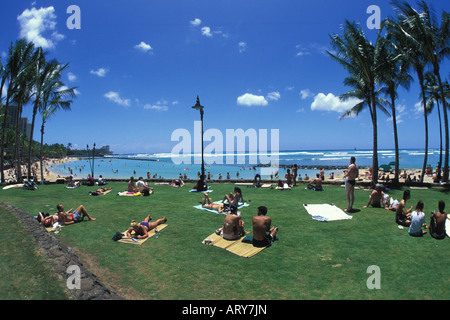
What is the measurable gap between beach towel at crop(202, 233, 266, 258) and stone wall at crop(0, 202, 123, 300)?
2.63m

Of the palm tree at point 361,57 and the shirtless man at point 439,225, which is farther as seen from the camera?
the palm tree at point 361,57

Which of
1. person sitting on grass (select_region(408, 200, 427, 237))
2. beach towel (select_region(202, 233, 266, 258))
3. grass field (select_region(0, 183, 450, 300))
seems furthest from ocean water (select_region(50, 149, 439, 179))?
person sitting on grass (select_region(408, 200, 427, 237))

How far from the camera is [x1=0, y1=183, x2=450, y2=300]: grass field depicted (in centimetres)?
407

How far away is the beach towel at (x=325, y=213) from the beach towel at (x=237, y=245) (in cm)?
309

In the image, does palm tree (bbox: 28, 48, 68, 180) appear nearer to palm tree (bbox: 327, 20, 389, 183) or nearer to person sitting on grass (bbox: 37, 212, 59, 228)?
person sitting on grass (bbox: 37, 212, 59, 228)

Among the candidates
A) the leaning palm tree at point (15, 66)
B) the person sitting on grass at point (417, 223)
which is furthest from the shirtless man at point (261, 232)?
the leaning palm tree at point (15, 66)

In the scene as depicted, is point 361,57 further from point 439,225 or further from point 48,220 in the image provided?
point 48,220

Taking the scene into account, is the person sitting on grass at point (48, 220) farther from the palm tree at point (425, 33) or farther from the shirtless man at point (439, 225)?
the palm tree at point (425, 33)

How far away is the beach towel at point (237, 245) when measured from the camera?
5.55 metres

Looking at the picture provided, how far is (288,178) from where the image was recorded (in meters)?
15.5

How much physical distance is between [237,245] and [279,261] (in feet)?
3.87

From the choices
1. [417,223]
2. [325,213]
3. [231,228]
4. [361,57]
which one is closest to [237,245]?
[231,228]

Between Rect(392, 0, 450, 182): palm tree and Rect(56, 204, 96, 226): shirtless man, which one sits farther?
Rect(392, 0, 450, 182): palm tree
